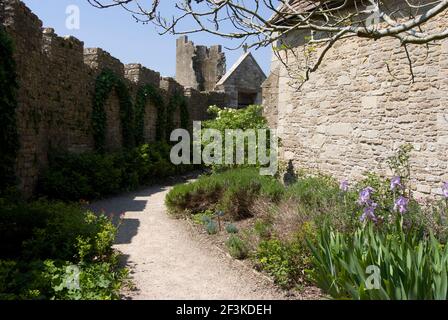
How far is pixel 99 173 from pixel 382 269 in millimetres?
6919

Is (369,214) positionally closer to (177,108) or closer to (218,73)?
(177,108)

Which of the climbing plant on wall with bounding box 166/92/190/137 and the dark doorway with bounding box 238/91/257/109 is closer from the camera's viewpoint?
the climbing plant on wall with bounding box 166/92/190/137

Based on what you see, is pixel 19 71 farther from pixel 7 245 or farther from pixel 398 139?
pixel 398 139

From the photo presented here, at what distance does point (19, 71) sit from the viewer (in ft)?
22.1

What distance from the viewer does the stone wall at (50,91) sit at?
685 centimetres

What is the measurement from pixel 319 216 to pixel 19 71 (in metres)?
5.55

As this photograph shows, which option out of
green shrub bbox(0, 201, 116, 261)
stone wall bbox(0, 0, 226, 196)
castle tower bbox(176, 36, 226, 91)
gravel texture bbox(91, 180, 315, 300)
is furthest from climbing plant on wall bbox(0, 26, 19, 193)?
castle tower bbox(176, 36, 226, 91)

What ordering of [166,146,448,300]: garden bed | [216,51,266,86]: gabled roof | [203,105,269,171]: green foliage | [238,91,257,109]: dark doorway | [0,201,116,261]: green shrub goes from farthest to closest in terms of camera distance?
[238,91,257,109]: dark doorway → [216,51,266,86]: gabled roof → [203,105,269,171]: green foliage → [0,201,116,261]: green shrub → [166,146,448,300]: garden bed

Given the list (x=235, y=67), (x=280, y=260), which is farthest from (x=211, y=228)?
(x=235, y=67)

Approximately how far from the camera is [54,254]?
437 centimetres

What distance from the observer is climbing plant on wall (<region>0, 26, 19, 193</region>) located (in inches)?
237

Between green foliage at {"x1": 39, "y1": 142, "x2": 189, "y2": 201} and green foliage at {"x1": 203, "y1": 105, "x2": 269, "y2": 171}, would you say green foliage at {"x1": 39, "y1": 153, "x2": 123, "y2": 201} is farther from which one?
green foliage at {"x1": 203, "y1": 105, "x2": 269, "y2": 171}

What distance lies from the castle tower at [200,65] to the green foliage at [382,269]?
1861 cm

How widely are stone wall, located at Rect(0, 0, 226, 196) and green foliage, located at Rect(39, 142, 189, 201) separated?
0.32 meters
